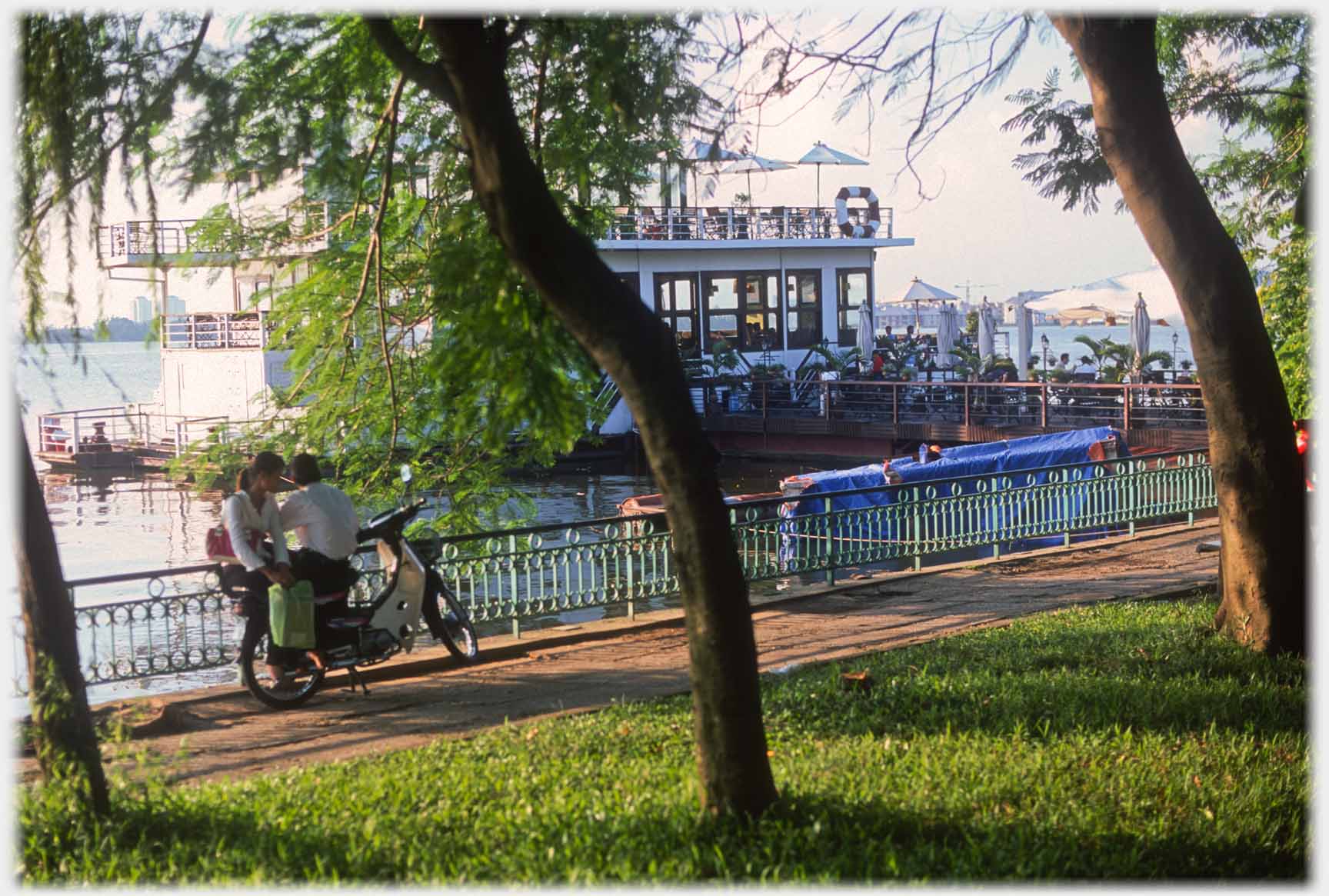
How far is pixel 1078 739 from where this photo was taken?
6.73 meters

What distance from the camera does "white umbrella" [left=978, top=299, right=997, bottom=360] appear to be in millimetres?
37938

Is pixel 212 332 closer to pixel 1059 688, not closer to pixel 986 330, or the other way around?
pixel 986 330

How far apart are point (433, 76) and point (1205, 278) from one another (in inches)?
223

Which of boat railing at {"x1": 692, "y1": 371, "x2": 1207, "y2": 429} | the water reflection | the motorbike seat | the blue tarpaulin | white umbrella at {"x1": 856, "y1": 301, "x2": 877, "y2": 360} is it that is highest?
white umbrella at {"x1": 856, "y1": 301, "x2": 877, "y2": 360}

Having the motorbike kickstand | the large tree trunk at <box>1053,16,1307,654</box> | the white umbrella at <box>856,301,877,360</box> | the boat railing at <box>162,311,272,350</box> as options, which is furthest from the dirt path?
the boat railing at <box>162,311,272,350</box>

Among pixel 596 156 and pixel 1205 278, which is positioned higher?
pixel 596 156

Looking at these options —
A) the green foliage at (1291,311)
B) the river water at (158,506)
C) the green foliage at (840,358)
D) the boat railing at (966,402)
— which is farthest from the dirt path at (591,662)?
the green foliage at (840,358)

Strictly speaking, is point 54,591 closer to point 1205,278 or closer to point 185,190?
point 185,190

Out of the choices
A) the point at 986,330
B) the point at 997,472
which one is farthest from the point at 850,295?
the point at 997,472

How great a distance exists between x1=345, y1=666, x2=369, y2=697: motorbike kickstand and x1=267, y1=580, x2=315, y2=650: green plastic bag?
53 centimetres

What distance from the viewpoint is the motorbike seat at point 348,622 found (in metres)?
9.09

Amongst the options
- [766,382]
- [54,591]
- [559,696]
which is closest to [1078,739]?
[559,696]

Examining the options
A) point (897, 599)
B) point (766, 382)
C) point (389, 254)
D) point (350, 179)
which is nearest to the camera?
point (350, 179)

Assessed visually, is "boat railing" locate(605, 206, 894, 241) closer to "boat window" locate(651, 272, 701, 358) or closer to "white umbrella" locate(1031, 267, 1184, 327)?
"boat window" locate(651, 272, 701, 358)
